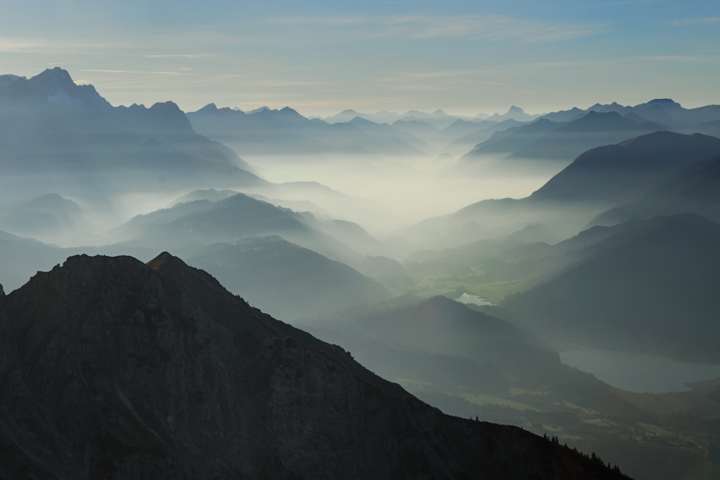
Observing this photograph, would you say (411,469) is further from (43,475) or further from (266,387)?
(43,475)

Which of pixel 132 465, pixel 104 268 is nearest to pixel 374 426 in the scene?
pixel 132 465

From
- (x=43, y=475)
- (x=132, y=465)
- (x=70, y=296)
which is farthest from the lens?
(x=70, y=296)

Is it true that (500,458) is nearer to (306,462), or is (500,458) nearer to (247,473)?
(306,462)

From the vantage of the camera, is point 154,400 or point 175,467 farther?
point 154,400

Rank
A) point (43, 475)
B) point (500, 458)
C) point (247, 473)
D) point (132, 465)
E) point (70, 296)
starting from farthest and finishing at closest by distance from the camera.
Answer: point (500, 458) → point (70, 296) → point (247, 473) → point (132, 465) → point (43, 475)

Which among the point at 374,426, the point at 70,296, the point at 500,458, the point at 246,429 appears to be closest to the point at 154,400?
the point at 246,429

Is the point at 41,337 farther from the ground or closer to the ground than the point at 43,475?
farther from the ground

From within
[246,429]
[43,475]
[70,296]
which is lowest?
[43,475]
